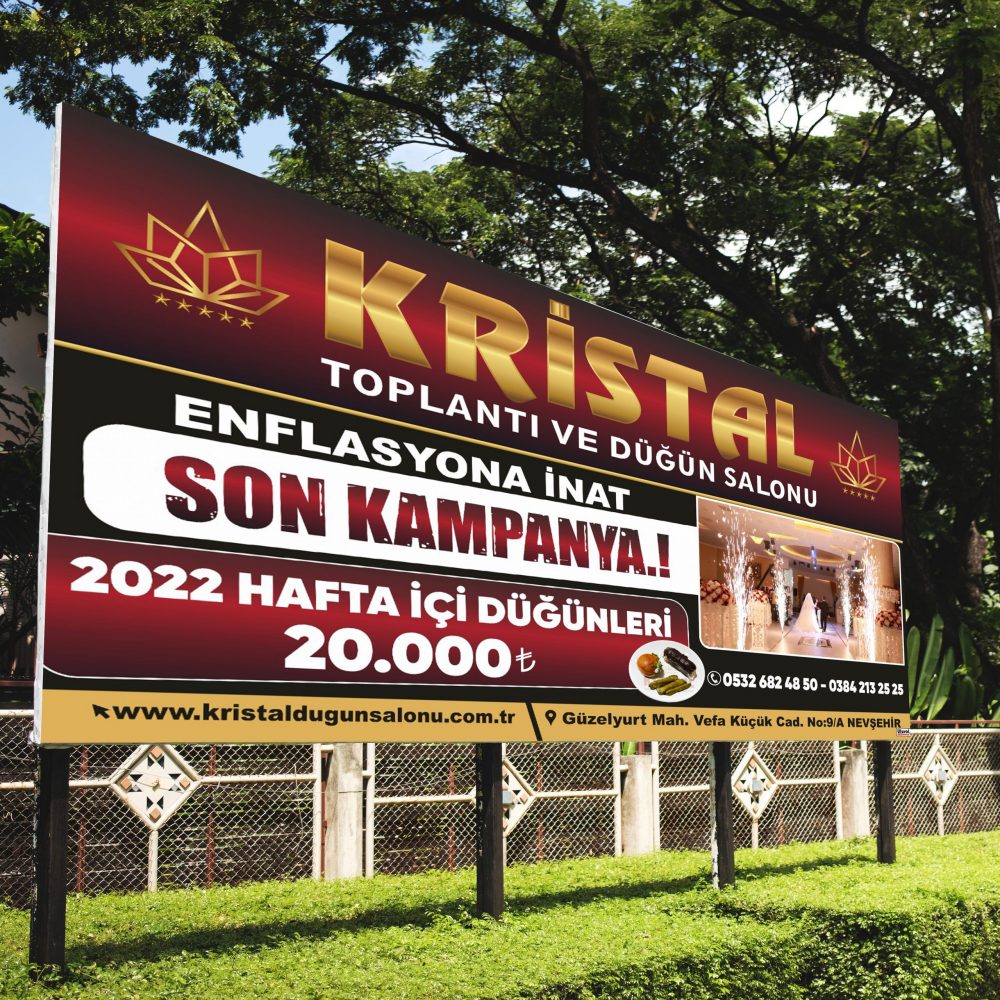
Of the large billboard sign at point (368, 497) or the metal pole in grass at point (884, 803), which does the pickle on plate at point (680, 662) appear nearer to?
the large billboard sign at point (368, 497)

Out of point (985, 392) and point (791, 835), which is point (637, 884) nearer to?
point (791, 835)

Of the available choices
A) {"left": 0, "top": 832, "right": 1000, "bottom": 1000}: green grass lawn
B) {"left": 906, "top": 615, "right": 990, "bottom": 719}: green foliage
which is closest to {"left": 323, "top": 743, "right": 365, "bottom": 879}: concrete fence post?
{"left": 0, "top": 832, "right": 1000, "bottom": 1000}: green grass lawn

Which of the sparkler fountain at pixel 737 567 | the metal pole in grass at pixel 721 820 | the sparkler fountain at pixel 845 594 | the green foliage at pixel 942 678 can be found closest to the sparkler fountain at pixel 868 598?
the sparkler fountain at pixel 845 594

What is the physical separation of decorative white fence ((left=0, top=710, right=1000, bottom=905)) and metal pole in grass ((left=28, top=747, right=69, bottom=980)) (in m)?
3.40

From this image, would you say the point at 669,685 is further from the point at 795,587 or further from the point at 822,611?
the point at 822,611

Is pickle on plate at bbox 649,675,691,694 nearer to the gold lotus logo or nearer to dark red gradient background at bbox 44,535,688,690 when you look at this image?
dark red gradient background at bbox 44,535,688,690

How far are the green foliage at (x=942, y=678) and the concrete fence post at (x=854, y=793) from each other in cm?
297

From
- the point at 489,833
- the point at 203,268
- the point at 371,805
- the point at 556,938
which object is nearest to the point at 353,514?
the point at 203,268

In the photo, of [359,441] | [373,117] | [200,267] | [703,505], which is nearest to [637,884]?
[703,505]

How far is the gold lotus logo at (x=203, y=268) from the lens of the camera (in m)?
6.48

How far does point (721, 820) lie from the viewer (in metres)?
10.1

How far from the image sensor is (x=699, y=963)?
6953 mm

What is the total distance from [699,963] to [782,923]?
1.45 m

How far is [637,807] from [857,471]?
4083 mm
